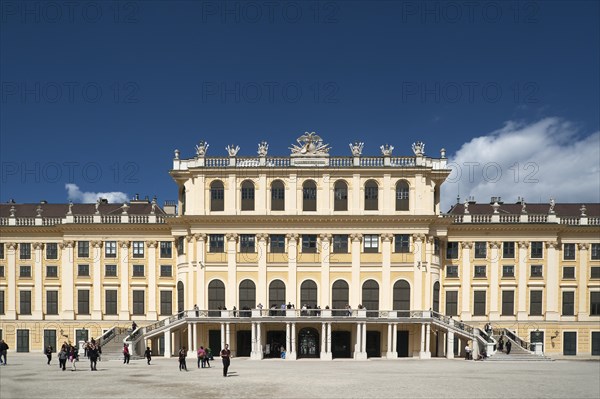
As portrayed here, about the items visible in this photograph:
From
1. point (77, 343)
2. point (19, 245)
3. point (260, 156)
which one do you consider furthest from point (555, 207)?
point (19, 245)

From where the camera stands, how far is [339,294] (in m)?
51.1

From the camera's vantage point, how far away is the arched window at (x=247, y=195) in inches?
2030

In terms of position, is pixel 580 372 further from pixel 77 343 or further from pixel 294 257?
pixel 77 343

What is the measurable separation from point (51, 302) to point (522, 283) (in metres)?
44.8

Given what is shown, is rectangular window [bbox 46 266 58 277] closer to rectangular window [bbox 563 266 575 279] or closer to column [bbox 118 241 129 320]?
column [bbox 118 241 129 320]

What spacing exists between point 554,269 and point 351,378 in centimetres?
3060

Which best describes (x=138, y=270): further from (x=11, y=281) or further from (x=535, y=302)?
(x=535, y=302)

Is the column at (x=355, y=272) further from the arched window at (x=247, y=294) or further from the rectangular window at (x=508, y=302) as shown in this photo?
the rectangular window at (x=508, y=302)

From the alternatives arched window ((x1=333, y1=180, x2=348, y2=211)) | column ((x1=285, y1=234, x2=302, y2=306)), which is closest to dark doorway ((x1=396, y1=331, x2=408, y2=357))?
column ((x1=285, y1=234, x2=302, y2=306))

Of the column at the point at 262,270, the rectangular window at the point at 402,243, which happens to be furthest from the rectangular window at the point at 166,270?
the rectangular window at the point at 402,243

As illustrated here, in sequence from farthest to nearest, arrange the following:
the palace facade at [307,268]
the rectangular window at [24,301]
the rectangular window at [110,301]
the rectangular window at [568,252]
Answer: the rectangular window at [24,301]
the rectangular window at [110,301]
the rectangular window at [568,252]
the palace facade at [307,268]

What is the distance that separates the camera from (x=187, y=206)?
171 ft

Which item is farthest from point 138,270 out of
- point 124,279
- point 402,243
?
point 402,243

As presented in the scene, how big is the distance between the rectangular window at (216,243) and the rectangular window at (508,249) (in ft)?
86.0
